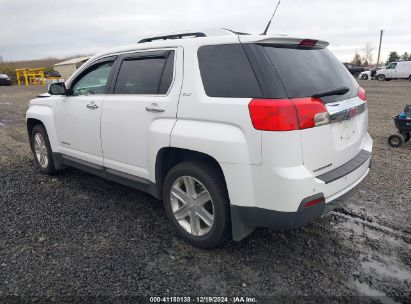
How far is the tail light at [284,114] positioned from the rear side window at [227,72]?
0.13 metres

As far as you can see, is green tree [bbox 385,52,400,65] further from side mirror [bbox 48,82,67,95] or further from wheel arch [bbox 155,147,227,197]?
wheel arch [bbox 155,147,227,197]

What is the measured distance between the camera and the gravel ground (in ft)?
8.68

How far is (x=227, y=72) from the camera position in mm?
2820

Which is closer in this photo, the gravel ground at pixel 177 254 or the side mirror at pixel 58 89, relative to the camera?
the gravel ground at pixel 177 254

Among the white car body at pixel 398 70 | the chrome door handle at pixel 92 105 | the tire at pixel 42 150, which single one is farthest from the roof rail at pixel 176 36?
the white car body at pixel 398 70

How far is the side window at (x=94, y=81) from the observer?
4059mm

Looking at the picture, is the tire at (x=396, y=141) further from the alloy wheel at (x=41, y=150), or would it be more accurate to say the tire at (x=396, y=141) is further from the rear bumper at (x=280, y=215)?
the alloy wheel at (x=41, y=150)

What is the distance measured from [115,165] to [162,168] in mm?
783

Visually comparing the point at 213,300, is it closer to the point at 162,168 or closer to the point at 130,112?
the point at 162,168

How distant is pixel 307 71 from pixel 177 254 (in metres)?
1.96

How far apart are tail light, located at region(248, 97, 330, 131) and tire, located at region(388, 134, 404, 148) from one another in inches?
192

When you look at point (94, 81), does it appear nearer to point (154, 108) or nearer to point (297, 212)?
point (154, 108)

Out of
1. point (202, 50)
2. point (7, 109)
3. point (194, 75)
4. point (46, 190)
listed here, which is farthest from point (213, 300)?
point (7, 109)

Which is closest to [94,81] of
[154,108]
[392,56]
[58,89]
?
[58,89]
